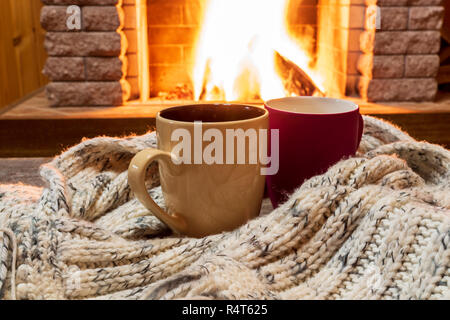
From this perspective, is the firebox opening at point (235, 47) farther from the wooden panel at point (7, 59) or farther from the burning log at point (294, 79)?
the wooden panel at point (7, 59)

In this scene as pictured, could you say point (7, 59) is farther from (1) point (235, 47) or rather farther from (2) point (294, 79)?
(2) point (294, 79)

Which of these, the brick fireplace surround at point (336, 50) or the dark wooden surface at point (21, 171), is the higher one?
the brick fireplace surround at point (336, 50)

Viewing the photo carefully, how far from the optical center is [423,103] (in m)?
1.73

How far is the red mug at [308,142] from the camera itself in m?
0.50

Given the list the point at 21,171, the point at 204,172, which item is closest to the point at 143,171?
the point at 204,172

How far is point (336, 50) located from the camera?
1.84 meters

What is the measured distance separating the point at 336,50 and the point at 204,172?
1.53 meters

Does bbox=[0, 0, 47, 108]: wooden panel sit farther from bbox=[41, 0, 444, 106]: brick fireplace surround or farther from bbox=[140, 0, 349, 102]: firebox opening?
bbox=[140, 0, 349, 102]: firebox opening

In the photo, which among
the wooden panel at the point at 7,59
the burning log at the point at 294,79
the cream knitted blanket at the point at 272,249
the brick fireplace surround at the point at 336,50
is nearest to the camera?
the cream knitted blanket at the point at 272,249

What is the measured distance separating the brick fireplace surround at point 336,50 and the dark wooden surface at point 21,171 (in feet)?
3.16

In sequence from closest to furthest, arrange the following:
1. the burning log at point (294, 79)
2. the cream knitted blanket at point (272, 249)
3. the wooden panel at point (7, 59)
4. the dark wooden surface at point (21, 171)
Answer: the cream knitted blanket at point (272, 249)
the dark wooden surface at point (21, 171)
the burning log at point (294, 79)
the wooden panel at point (7, 59)

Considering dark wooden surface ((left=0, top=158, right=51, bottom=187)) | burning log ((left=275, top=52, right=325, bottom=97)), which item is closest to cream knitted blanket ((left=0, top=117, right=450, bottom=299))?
dark wooden surface ((left=0, top=158, right=51, bottom=187))

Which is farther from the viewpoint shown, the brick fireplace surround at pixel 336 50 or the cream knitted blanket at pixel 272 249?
the brick fireplace surround at pixel 336 50

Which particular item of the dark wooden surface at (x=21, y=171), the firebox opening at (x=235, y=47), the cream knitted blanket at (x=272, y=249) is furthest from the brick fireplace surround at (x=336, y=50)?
the cream knitted blanket at (x=272, y=249)
